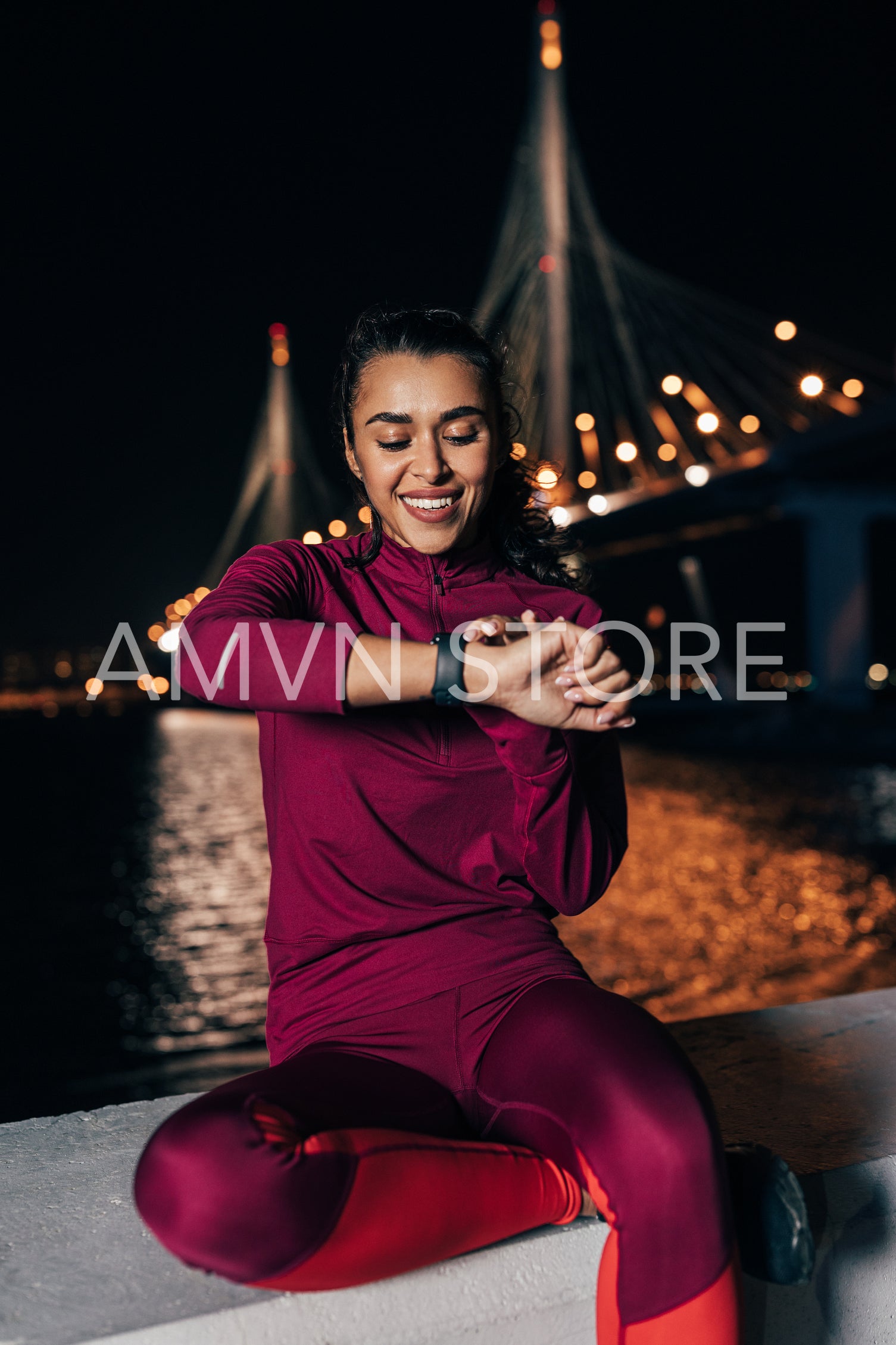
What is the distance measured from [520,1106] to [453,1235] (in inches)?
4.5

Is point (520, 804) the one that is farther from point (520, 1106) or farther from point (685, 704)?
point (685, 704)

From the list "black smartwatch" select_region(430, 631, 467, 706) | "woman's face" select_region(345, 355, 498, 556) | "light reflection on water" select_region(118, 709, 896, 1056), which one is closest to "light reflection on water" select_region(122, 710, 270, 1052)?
"light reflection on water" select_region(118, 709, 896, 1056)

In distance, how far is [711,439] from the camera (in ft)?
66.8

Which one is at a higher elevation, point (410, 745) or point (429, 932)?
point (410, 745)

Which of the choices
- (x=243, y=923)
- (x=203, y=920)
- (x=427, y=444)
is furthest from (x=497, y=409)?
(x=203, y=920)

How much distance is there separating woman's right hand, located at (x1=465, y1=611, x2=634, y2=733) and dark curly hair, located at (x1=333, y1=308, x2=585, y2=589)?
0.26 metres

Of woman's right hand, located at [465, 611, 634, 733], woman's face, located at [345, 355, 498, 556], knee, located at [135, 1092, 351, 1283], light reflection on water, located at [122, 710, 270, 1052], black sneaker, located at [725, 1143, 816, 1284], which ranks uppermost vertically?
woman's face, located at [345, 355, 498, 556]

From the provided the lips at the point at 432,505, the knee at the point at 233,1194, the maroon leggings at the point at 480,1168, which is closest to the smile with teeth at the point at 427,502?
the lips at the point at 432,505

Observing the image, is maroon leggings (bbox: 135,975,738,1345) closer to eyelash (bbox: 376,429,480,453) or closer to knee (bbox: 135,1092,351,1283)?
knee (bbox: 135,1092,351,1283)

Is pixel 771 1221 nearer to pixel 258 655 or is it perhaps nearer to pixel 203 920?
pixel 258 655

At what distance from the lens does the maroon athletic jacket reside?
1008 millimetres

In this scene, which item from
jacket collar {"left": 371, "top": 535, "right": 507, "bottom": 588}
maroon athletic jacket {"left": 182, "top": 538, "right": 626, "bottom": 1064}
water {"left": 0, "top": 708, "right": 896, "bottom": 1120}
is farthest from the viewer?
water {"left": 0, "top": 708, "right": 896, "bottom": 1120}

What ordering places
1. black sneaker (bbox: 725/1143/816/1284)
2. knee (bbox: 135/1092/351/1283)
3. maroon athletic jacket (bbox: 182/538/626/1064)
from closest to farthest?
knee (bbox: 135/1092/351/1283) < black sneaker (bbox: 725/1143/816/1284) < maroon athletic jacket (bbox: 182/538/626/1064)

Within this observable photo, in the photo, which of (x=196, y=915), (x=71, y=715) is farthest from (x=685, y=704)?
(x=71, y=715)
